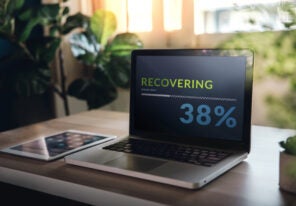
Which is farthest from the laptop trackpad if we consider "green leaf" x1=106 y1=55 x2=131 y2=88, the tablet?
"green leaf" x1=106 y1=55 x2=131 y2=88

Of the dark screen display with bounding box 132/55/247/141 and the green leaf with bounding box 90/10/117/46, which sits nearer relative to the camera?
the dark screen display with bounding box 132/55/247/141

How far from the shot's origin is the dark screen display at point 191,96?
3.01ft

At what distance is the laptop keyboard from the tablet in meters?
0.09

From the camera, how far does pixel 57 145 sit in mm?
1014

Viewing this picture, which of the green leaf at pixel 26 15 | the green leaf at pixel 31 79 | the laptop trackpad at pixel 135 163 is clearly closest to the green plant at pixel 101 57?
the green leaf at pixel 31 79

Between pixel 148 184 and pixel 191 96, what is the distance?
32 cm

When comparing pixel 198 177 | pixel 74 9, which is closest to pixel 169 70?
pixel 198 177

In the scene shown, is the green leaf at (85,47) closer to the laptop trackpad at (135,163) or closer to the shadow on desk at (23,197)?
the shadow on desk at (23,197)

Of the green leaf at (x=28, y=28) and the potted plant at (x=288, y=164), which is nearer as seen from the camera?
the potted plant at (x=288, y=164)

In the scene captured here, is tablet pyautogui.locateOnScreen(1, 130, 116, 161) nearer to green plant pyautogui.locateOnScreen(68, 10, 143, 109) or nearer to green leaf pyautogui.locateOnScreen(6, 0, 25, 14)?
green plant pyautogui.locateOnScreen(68, 10, 143, 109)

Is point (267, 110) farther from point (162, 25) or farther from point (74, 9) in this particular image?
point (74, 9)

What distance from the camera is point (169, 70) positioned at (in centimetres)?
103

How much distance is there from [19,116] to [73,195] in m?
1.48

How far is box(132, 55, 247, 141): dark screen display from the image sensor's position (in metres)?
0.92
